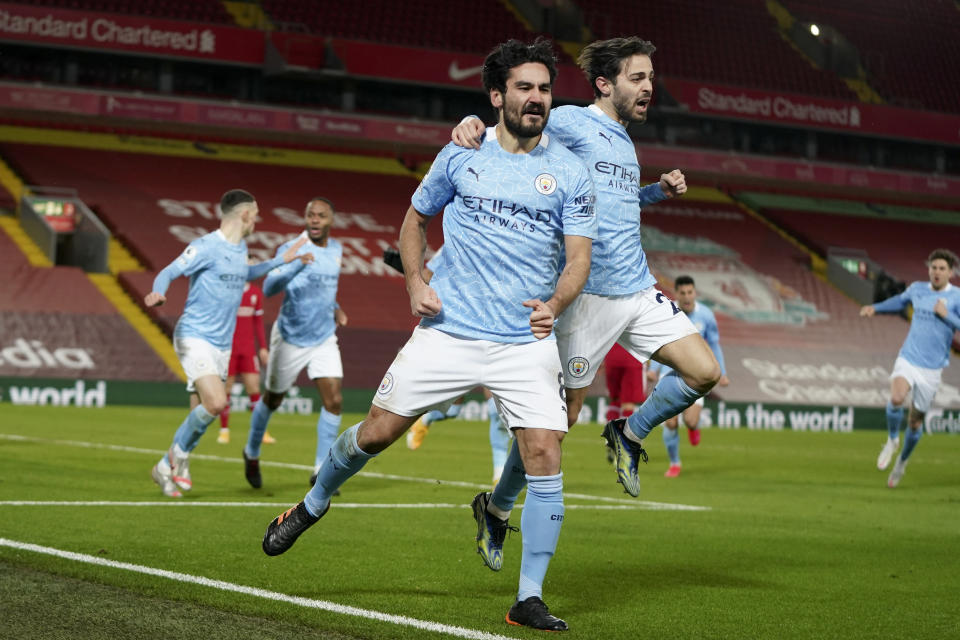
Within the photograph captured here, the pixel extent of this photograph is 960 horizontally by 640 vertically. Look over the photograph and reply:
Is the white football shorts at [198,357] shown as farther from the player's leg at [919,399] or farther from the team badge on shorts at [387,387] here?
the player's leg at [919,399]

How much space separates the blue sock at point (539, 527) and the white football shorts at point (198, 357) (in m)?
5.36

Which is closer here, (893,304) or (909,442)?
(893,304)

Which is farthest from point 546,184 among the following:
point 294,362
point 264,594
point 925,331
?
point 925,331

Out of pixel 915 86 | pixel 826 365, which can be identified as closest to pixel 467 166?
pixel 826 365

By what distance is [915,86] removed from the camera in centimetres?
4203

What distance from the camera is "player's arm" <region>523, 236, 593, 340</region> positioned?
5.60m

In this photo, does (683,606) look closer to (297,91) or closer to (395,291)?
(395,291)

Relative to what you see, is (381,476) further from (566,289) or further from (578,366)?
(566,289)

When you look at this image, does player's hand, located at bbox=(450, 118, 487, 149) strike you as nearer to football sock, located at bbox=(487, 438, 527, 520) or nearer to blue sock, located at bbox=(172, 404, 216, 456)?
football sock, located at bbox=(487, 438, 527, 520)

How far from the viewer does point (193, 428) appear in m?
10.6

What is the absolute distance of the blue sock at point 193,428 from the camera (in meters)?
10.5

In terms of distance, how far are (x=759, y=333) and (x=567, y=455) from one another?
17.2 metres

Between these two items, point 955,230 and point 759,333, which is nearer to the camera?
point 759,333

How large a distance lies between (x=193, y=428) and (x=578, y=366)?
15.6ft
